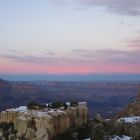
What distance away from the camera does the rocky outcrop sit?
69062mm

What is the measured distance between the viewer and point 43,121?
69.4 m

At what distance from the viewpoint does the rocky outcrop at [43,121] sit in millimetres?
69062

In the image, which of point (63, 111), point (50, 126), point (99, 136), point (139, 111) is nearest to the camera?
point (99, 136)

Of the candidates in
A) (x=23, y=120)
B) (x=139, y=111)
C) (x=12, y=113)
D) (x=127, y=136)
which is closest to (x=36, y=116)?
(x=23, y=120)

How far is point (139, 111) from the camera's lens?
83.1 m

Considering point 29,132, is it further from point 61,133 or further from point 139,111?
point 139,111

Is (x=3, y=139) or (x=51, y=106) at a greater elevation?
(x=51, y=106)

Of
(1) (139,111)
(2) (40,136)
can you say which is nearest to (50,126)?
(2) (40,136)

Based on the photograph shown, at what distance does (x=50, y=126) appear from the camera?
6919 centimetres

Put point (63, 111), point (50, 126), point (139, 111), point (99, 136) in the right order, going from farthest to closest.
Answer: point (139, 111)
point (63, 111)
point (50, 126)
point (99, 136)

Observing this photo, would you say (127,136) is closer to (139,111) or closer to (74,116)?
(74,116)

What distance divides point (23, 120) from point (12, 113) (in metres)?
6.35

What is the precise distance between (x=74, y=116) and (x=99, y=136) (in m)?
11.7

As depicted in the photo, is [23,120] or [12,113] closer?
[23,120]
